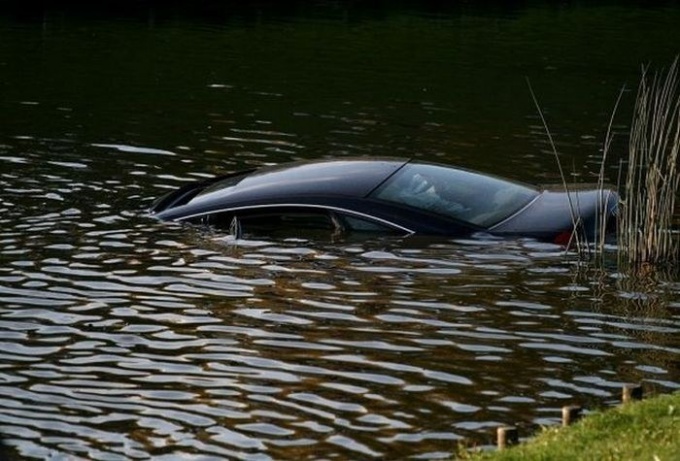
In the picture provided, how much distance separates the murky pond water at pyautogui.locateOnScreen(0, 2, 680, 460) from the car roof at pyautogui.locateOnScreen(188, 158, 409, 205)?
0.43m

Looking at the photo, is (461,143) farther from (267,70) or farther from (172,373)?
(172,373)

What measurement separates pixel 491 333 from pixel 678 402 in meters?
3.05

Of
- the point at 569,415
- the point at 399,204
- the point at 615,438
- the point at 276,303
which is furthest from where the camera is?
the point at 399,204

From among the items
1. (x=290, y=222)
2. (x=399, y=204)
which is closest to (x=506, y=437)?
(x=399, y=204)

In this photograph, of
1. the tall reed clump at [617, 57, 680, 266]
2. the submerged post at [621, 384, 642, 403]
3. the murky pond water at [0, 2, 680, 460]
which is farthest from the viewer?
the tall reed clump at [617, 57, 680, 266]

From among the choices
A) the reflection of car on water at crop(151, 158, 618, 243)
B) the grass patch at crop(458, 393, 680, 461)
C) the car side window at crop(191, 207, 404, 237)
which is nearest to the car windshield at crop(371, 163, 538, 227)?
the reflection of car on water at crop(151, 158, 618, 243)

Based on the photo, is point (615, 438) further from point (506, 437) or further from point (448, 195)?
point (448, 195)

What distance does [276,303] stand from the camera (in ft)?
44.6

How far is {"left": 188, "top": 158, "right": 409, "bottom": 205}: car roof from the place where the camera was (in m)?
15.4

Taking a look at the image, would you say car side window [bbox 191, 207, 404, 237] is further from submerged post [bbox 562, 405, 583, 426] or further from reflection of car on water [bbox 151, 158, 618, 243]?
submerged post [bbox 562, 405, 583, 426]

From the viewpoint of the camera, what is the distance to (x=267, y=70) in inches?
1249

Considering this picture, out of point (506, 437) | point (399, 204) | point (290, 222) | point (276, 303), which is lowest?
point (276, 303)

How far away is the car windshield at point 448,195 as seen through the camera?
50.6 ft

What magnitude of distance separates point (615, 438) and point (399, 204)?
6604 millimetres
